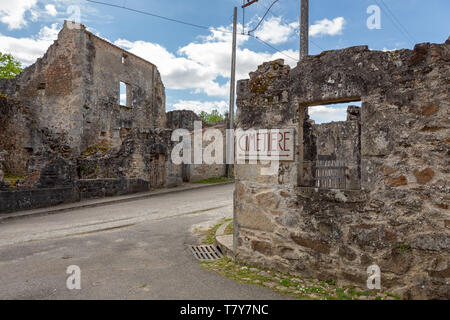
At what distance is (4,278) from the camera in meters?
3.85

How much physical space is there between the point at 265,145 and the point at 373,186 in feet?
4.77

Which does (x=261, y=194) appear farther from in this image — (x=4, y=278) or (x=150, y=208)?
(x=150, y=208)

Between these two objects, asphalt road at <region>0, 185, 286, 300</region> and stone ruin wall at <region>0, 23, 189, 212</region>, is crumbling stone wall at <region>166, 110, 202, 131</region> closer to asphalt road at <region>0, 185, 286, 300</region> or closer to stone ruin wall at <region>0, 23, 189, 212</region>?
stone ruin wall at <region>0, 23, 189, 212</region>

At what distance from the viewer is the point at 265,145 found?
413 cm

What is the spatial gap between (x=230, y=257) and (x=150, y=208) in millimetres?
5627

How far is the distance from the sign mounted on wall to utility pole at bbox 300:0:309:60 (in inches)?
174

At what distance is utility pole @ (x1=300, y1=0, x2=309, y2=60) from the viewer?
7.71 meters

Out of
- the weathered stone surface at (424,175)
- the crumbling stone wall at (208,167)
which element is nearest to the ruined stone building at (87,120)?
the crumbling stone wall at (208,167)

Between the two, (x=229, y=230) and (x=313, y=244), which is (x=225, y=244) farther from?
(x=313, y=244)

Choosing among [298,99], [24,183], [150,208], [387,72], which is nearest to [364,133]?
[387,72]

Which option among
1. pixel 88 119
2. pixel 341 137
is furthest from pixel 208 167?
pixel 341 137

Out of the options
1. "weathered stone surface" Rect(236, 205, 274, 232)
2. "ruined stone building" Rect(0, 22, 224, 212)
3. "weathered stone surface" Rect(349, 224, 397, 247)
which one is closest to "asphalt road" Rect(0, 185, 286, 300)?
"weathered stone surface" Rect(236, 205, 274, 232)

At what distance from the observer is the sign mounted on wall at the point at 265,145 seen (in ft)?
12.8

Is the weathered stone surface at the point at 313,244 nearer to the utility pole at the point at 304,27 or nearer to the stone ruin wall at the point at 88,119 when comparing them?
the utility pole at the point at 304,27
